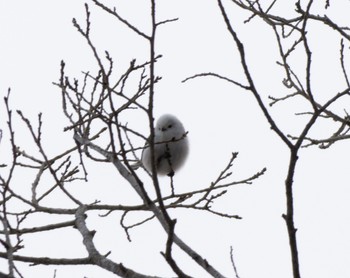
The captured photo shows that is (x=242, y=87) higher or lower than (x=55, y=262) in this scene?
higher

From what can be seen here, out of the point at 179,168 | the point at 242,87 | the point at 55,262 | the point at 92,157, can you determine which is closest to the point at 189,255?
the point at 55,262

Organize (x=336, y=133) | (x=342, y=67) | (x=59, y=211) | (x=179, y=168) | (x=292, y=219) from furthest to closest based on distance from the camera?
(x=179, y=168) < (x=336, y=133) < (x=342, y=67) < (x=59, y=211) < (x=292, y=219)

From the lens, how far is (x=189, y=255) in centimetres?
254

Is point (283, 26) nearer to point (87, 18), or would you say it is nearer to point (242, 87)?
point (87, 18)

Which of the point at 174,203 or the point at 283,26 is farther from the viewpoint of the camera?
the point at 283,26

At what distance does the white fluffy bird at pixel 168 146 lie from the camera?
5211 mm

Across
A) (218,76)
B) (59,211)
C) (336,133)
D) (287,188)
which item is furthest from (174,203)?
(287,188)

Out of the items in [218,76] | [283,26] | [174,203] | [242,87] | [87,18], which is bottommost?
[242,87]

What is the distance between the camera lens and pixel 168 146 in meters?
5.18

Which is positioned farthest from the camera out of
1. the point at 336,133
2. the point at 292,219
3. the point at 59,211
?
the point at 336,133

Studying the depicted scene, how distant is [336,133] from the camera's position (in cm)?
419

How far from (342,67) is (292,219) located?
179cm

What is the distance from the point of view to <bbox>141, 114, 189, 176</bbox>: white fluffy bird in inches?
205

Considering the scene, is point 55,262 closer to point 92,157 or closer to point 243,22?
point 92,157
